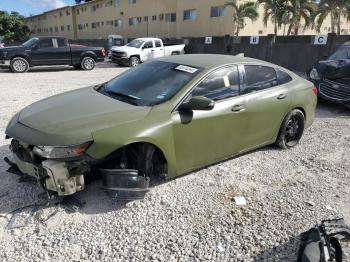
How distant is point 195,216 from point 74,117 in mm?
1624

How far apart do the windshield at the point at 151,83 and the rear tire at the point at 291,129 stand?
1.85 m

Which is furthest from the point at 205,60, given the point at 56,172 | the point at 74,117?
the point at 56,172

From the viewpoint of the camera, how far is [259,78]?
14.8ft

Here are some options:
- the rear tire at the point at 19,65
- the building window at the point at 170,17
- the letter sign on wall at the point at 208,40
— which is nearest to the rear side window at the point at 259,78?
the rear tire at the point at 19,65

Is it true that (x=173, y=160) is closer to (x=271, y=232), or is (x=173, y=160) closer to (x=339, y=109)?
(x=271, y=232)

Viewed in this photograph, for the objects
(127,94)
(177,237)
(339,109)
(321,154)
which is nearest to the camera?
(177,237)

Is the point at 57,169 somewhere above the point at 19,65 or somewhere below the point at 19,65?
above

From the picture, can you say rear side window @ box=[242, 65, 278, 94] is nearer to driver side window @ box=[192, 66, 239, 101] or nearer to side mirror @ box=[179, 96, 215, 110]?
driver side window @ box=[192, 66, 239, 101]

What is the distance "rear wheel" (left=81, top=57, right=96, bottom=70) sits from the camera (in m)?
16.3

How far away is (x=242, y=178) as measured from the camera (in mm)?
4207

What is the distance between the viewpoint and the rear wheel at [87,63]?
1631cm

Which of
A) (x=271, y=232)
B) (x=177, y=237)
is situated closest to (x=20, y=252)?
(x=177, y=237)

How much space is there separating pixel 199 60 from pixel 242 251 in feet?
8.18

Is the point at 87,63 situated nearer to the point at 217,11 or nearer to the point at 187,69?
the point at 187,69
